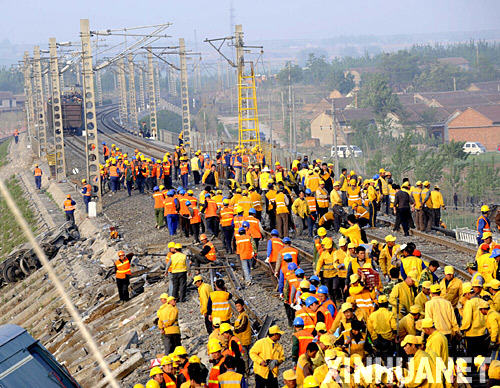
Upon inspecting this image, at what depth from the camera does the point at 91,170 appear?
33.3 m

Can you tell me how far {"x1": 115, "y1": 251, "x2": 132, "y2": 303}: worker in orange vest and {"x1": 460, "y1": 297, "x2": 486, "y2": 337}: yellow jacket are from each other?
386 inches

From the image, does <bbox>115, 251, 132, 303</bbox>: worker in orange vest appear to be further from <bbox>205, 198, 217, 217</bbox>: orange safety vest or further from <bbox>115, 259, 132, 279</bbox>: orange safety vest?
<bbox>205, 198, 217, 217</bbox>: orange safety vest

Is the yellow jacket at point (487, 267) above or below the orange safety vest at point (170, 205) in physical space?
above

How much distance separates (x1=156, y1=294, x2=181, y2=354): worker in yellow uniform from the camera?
1392cm

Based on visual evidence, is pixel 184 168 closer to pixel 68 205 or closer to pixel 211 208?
pixel 68 205

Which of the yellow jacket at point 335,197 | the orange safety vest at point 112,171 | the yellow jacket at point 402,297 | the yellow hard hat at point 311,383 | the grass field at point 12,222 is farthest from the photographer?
the grass field at point 12,222

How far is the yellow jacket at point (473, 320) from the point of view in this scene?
1160cm

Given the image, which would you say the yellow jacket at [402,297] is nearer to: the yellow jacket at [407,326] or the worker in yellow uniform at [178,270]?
the yellow jacket at [407,326]

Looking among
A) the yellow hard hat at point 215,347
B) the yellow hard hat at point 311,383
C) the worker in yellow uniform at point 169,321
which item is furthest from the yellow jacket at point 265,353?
the worker in yellow uniform at point 169,321

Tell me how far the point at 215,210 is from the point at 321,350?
41.5ft

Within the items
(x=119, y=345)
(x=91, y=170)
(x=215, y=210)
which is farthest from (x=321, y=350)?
(x=91, y=170)

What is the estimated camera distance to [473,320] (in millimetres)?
11617

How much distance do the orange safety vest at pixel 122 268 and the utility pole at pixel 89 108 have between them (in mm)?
12910

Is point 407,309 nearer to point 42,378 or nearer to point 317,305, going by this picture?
point 317,305
